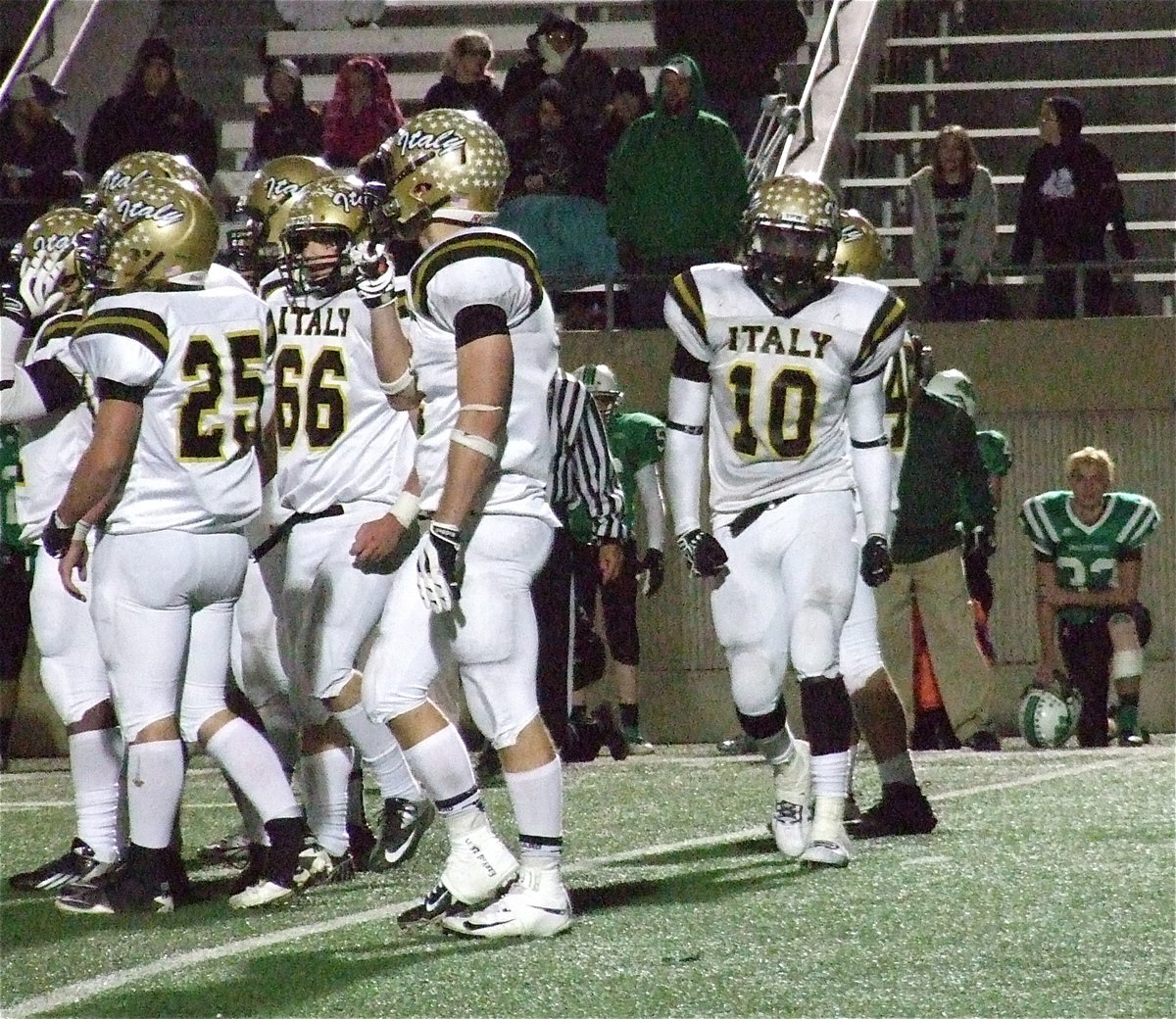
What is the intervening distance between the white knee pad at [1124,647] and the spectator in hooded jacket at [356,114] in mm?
4390

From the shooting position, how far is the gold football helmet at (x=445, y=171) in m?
5.36

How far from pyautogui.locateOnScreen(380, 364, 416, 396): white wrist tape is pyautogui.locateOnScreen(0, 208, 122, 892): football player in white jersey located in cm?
80

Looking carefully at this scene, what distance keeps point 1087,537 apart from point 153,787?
525cm

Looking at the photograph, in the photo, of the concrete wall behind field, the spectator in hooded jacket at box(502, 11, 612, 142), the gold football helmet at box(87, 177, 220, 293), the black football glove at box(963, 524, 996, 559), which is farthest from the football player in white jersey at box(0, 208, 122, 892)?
the spectator in hooded jacket at box(502, 11, 612, 142)

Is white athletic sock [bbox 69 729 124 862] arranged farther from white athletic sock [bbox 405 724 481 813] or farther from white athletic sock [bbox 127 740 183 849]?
white athletic sock [bbox 405 724 481 813]

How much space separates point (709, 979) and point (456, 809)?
2.76ft

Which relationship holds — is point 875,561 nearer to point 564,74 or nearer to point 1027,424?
point 1027,424

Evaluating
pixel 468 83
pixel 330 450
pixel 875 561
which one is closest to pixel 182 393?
pixel 330 450

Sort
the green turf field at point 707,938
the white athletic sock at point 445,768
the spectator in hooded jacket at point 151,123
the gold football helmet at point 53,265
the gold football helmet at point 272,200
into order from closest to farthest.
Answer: the green turf field at point 707,938 < the white athletic sock at point 445,768 < the gold football helmet at point 53,265 < the gold football helmet at point 272,200 < the spectator in hooded jacket at point 151,123

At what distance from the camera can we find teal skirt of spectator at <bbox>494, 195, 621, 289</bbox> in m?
11.2

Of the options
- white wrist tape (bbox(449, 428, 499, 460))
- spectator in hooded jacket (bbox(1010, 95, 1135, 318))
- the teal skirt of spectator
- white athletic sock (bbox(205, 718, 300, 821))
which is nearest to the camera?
white wrist tape (bbox(449, 428, 499, 460))

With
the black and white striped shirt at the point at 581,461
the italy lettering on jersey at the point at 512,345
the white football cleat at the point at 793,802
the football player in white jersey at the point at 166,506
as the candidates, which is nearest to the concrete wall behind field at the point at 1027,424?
the black and white striped shirt at the point at 581,461

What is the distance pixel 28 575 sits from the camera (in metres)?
9.32

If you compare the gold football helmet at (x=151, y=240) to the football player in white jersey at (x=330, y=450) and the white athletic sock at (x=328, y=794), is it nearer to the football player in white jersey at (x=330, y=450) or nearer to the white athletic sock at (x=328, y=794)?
the football player in white jersey at (x=330, y=450)
